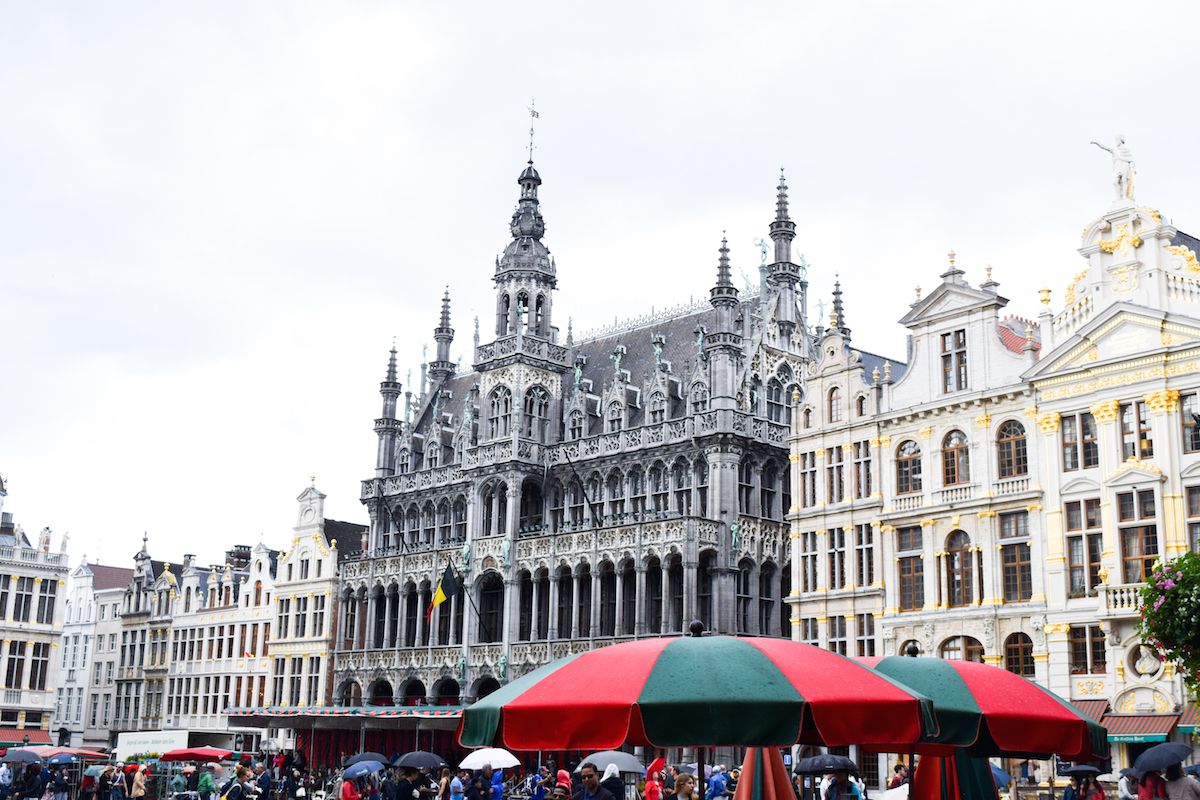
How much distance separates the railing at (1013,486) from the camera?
39531 millimetres

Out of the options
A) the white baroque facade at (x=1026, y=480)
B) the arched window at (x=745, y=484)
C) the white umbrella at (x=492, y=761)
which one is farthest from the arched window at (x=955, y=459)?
the white umbrella at (x=492, y=761)

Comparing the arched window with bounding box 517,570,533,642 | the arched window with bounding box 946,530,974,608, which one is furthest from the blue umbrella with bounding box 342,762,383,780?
the arched window with bounding box 517,570,533,642

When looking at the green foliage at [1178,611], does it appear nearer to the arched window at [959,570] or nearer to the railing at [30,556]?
the arched window at [959,570]

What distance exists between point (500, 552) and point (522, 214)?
14846mm

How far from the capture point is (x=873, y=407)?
44594 mm

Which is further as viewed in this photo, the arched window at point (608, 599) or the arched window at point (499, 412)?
the arched window at point (499, 412)

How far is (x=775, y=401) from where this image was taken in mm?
53469

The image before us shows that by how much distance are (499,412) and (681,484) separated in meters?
9.78

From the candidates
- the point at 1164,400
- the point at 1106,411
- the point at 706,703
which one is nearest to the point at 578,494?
the point at 1106,411

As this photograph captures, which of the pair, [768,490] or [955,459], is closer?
[955,459]

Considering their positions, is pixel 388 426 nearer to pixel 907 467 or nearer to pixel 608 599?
pixel 608 599

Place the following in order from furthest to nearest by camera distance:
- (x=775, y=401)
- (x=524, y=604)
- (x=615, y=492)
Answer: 1. (x=524, y=604)
2. (x=615, y=492)
3. (x=775, y=401)

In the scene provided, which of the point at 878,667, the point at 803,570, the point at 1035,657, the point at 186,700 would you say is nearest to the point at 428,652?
the point at 803,570

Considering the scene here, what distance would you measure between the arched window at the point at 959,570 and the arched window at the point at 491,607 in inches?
832
